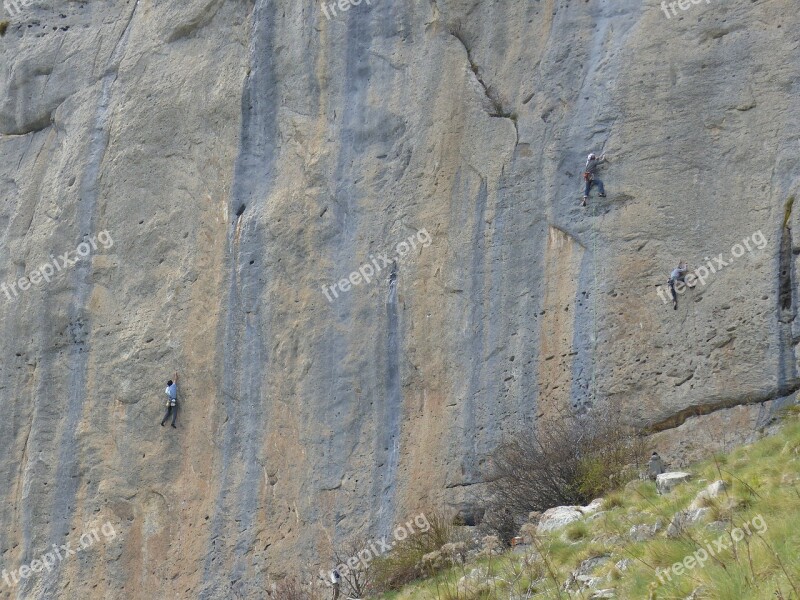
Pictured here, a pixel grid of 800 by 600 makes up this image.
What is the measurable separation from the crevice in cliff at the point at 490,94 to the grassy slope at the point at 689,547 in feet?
22.6

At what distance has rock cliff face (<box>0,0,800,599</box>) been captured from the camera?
1586cm

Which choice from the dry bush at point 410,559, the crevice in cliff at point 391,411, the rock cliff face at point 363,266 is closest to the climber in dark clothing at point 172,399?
the rock cliff face at point 363,266

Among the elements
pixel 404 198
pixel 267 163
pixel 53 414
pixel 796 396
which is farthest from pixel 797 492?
pixel 53 414

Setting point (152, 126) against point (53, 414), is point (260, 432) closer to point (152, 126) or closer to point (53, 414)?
point (53, 414)

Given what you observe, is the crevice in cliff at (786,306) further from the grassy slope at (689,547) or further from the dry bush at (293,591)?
the dry bush at (293,591)


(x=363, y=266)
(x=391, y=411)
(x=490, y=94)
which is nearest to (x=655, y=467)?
(x=391, y=411)

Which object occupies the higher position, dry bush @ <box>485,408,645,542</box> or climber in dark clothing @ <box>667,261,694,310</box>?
climber in dark clothing @ <box>667,261,694,310</box>

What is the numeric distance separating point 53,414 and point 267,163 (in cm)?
557

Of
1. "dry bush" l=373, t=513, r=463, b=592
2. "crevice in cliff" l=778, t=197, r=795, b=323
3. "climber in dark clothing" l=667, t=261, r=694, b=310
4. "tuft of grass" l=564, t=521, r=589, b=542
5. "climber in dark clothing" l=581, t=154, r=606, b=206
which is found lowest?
"dry bush" l=373, t=513, r=463, b=592

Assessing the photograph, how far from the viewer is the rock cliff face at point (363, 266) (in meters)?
15.9

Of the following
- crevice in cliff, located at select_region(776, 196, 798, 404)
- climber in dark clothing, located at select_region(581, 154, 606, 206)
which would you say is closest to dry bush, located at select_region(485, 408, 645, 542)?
crevice in cliff, located at select_region(776, 196, 798, 404)

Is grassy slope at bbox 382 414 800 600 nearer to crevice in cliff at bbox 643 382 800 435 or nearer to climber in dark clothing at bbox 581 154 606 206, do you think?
crevice in cliff at bbox 643 382 800 435

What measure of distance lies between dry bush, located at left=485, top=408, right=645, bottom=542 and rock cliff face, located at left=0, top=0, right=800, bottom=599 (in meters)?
0.53

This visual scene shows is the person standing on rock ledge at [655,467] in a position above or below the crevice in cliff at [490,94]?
below
